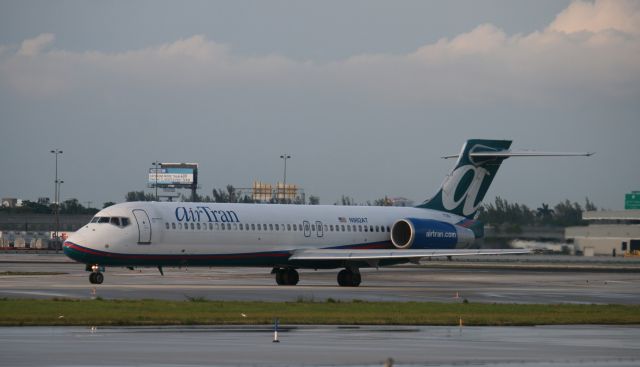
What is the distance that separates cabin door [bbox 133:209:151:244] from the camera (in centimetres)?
5259

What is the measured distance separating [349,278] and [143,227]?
10983 millimetres

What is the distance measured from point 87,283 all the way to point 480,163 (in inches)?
937

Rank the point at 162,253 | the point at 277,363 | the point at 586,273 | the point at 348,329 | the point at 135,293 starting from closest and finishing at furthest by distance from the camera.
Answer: the point at 277,363
the point at 348,329
the point at 135,293
the point at 162,253
the point at 586,273

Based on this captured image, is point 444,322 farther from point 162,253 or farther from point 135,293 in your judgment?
point 162,253

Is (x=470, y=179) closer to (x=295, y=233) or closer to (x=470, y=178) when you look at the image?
(x=470, y=178)

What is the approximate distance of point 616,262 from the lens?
9462cm

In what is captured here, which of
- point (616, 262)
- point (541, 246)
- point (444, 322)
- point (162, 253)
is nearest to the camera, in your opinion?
point (444, 322)

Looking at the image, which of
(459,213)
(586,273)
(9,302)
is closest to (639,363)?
(9,302)

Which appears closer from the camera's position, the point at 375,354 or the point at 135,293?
the point at 375,354

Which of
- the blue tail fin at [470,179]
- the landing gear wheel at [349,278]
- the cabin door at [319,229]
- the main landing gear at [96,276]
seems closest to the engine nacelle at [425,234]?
the blue tail fin at [470,179]

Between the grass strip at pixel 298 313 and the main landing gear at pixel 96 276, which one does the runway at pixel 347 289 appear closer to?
the main landing gear at pixel 96 276

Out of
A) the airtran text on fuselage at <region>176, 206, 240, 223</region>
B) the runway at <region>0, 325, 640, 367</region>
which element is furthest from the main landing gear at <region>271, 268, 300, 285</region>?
the runway at <region>0, 325, 640, 367</region>

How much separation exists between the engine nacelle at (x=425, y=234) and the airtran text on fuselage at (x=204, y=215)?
1022 centimetres

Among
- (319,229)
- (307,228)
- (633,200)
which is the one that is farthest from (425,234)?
(633,200)
